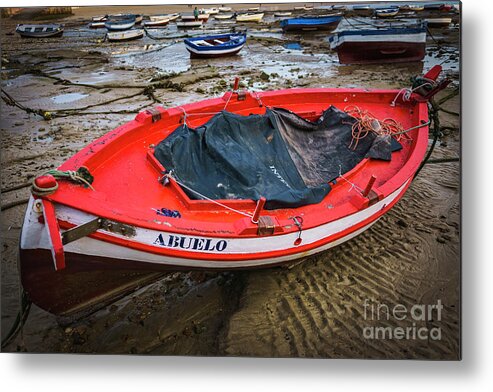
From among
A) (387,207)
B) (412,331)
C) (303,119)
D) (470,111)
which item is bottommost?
(412,331)

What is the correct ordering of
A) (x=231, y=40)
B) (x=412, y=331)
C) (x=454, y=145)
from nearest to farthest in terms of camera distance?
(x=412, y=331), (x=454, y=145), (x=231, y=40)

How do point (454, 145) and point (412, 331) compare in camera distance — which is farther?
point (454, 145)

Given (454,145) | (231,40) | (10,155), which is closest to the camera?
(454,145)

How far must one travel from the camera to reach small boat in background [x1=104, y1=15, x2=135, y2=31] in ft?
11.7

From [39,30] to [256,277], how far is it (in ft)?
9.26

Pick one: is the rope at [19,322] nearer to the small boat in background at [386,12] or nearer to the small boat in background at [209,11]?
the small boat in background at [209,11]

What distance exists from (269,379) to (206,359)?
Result: 50cm

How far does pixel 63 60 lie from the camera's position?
415cm

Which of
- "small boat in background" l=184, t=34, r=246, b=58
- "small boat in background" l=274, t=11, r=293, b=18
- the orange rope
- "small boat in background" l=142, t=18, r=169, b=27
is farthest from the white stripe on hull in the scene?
"small boat in background" l=184, t=34, r=246, b=58

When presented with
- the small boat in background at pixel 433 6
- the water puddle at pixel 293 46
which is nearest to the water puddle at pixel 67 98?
the water puddle at pixel 293 46

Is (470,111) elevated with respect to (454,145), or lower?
elevated

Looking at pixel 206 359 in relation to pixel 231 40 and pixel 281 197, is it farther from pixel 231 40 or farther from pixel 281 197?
pixel 231 40

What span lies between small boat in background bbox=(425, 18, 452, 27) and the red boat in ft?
2.97

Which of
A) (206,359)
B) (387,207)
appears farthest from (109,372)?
(387,207)
